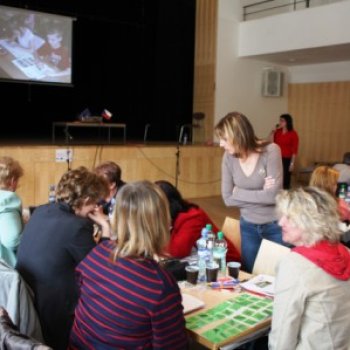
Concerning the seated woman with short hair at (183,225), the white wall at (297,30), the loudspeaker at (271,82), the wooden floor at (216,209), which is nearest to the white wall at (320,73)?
the loudspeaker at (271,82)

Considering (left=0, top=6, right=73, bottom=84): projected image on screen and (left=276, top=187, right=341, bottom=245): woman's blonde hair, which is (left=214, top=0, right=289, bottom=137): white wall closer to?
(left=0, top=6, right=73, bottom=84): projected image on screen

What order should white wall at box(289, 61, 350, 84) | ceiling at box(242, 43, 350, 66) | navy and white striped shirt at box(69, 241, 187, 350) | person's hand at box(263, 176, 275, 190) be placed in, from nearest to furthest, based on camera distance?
navy and white striped shirt at box(69, 241, 187, 350)
person's hand at box(263, 176, 275, 190)
ceiling at box(242, 43, 350, 66)
white wall at box(289, 61, 350, 84)

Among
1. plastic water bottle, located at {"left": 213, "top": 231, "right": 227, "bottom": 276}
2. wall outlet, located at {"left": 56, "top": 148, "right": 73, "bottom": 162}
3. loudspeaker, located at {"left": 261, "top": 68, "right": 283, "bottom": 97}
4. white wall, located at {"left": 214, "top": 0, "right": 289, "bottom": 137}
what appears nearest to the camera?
plastic water bottle, located at {"left": 213, "top": 231, "right": 227, "bottom": 276}

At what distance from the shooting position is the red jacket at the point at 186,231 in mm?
2547

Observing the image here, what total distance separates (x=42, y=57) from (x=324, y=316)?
23.3 feet

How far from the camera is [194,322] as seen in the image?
1.74 metres

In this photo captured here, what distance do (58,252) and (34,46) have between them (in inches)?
252

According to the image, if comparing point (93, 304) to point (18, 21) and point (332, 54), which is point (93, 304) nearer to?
point (18, 21)

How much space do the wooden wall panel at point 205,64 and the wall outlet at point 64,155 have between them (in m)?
3.34

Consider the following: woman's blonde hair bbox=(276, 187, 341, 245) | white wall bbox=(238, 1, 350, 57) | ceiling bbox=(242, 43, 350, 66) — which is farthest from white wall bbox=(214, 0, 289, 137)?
woman's blonde hair bbox=(276, 187, 341, 245)

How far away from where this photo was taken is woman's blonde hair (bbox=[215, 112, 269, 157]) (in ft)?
8.91

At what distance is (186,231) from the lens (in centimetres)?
258

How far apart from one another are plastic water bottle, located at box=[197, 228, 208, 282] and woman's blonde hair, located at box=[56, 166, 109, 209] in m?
0.60

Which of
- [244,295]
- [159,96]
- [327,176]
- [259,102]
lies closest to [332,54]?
[259,102]
